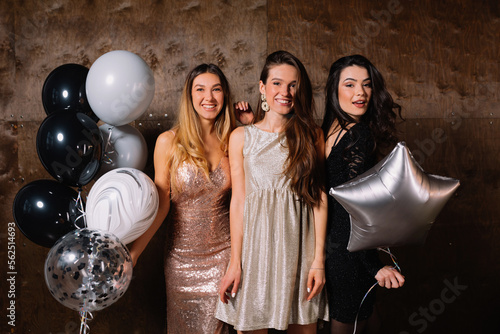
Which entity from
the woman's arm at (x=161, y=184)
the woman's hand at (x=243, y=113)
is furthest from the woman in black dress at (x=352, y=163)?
the woman's arm at (x=161, y=184)

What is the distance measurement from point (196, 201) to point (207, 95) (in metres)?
0.48

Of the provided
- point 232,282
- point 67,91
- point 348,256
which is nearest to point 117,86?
point 67,91

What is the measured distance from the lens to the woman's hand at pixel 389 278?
4.84 ft

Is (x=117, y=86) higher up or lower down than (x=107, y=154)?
higher up

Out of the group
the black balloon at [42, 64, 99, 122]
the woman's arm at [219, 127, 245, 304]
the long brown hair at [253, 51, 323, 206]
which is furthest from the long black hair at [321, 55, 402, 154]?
the black balloon at [42, 64, 99, 122]

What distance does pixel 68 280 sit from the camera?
1422 mm

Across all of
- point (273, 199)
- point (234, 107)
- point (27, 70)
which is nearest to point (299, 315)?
point (273, 199)

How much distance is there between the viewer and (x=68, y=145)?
1589 millimetres

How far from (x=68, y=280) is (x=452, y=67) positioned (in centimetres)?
241

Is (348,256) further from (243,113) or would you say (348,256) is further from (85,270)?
(85,270)

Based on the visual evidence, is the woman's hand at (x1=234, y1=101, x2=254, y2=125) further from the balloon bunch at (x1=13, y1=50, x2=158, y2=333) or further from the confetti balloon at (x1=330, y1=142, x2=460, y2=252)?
the confetti balloon at (x1=330, y1=142, x2=460, y2=252)

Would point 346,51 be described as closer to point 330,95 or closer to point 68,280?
point 330,95

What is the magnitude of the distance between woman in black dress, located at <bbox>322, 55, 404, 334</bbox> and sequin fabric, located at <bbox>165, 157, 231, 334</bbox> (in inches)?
20.9

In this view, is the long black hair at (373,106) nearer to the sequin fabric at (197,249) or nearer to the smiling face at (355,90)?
the smiling face at (355,90)
